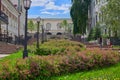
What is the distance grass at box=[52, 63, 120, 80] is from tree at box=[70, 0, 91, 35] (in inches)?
1602

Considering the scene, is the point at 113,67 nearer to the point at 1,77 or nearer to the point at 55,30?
the point at 1,77

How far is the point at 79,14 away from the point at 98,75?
142 feet

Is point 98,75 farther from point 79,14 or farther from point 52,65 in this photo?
point 79,14

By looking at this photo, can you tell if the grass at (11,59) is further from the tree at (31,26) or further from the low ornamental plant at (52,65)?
the tree at (31,26)

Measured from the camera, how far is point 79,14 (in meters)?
53.2

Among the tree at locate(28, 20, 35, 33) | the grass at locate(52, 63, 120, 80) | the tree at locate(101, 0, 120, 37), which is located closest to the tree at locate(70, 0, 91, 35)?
the tree at locate(101, 0, 120, 37)

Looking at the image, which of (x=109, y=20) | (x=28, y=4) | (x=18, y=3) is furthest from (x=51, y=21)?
(x=28, y=4)

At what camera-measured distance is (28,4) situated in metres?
15.0

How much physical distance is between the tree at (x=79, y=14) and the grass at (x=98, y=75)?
134 ft

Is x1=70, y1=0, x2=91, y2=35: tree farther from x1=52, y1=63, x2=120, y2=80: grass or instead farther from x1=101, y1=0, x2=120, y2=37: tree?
x1=52, y1=63, x2=120, y2=80: grass

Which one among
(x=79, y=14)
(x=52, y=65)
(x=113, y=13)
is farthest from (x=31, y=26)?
(x=52, y=65)

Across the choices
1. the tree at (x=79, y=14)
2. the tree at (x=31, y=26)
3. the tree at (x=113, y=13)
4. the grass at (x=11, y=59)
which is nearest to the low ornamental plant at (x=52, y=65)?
the grass at (x=11, y=59)

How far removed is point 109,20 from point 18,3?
150 feet

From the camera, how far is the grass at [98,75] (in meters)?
9.60
